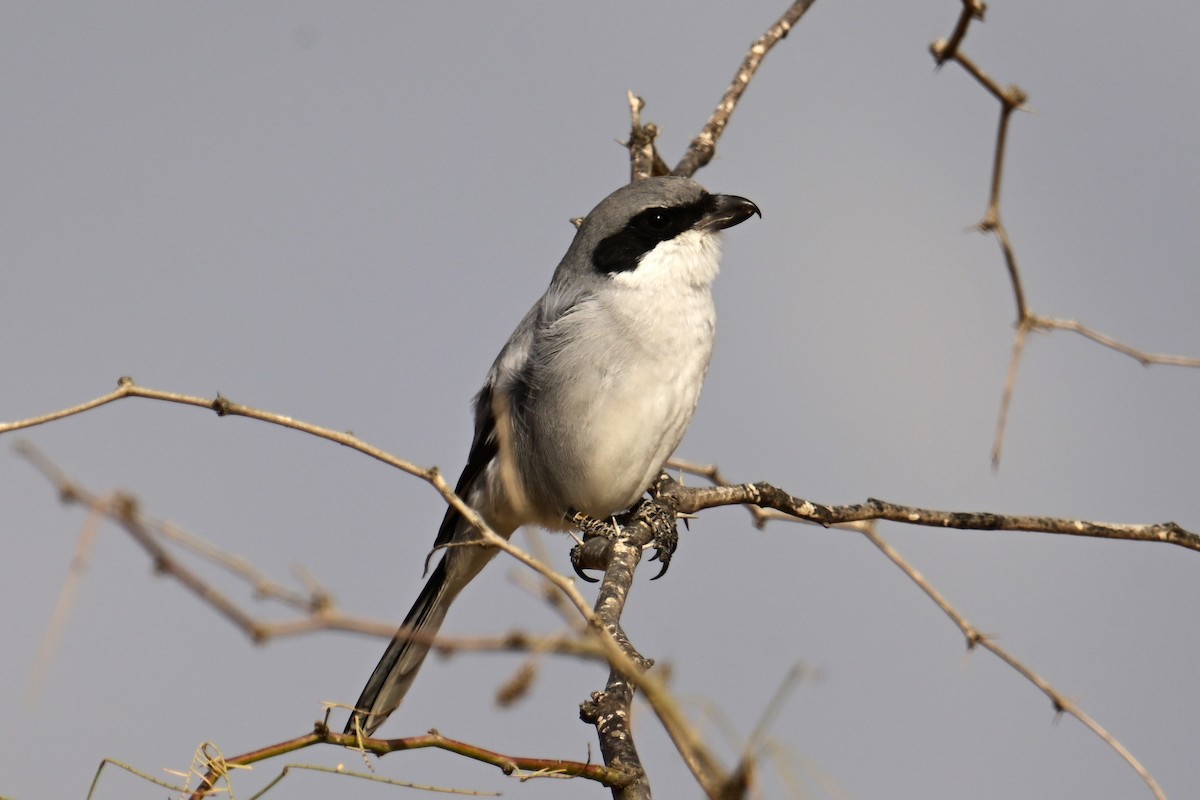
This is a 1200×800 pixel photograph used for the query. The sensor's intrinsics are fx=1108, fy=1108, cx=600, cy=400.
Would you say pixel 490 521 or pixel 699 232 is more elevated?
pixel 699 232

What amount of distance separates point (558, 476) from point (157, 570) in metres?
3.22

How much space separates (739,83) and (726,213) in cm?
88

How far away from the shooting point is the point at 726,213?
177 inches

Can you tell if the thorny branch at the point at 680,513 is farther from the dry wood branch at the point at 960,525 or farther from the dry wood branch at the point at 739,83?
the dry wood branch at the point at 739,83

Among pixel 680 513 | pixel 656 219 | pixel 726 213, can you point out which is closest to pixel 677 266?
pixel 656 219

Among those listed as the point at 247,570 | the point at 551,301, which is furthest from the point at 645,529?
the point at 247,570

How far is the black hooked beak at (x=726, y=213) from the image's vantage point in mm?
4484

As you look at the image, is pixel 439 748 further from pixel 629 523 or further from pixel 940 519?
pixel 629 523

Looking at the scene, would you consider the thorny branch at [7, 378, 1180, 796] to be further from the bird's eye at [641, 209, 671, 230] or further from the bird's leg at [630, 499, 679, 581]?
the bird's eye at [641, 209, 671, 230]

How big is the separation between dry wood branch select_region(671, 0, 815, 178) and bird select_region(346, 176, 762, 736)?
0.53 meters

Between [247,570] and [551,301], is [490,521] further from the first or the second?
[247,570]

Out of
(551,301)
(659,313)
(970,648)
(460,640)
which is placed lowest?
(460,640)

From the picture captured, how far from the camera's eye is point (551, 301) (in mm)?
4574

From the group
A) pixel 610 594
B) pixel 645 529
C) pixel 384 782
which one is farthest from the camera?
pixel 645 529
